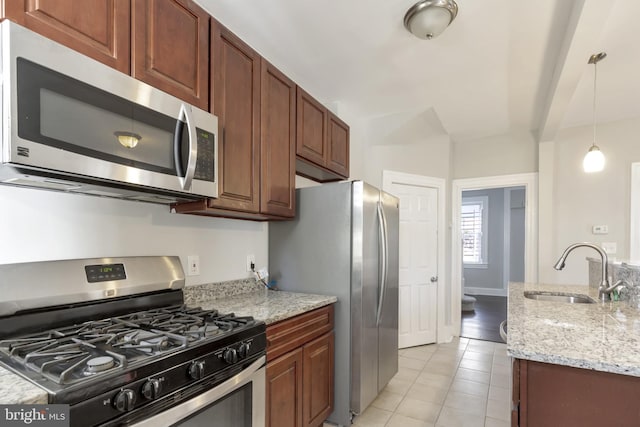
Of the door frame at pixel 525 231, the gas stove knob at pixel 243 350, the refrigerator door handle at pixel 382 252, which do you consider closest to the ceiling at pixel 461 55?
the door frame at pixel 525 231

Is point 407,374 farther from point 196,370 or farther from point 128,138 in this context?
point 128,138

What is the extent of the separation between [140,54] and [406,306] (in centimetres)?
347

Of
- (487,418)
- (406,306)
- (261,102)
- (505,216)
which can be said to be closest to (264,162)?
(261,102)

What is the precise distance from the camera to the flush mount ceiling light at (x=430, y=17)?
5.95 feet

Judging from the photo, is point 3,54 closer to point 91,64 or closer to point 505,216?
point 91,64

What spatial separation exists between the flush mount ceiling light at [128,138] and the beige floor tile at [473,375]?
3119 mm

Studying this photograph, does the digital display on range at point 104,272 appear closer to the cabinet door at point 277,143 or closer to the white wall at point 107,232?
the white wall at point 107,232

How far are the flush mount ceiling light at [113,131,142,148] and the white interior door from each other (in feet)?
9.71

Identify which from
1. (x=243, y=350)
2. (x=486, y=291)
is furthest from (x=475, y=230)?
(x=243, y=350)

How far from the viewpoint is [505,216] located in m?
7.06

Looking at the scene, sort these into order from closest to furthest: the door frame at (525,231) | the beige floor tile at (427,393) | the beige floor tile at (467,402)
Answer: the beige floor tile at (467,402) → the beige floor tile at (427,393) → the door frame at (525,231)

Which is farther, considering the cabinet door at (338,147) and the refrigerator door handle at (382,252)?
the cabinet door at (338,147)

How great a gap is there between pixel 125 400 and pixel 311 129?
6.64ft

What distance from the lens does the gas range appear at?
33.5 inches
